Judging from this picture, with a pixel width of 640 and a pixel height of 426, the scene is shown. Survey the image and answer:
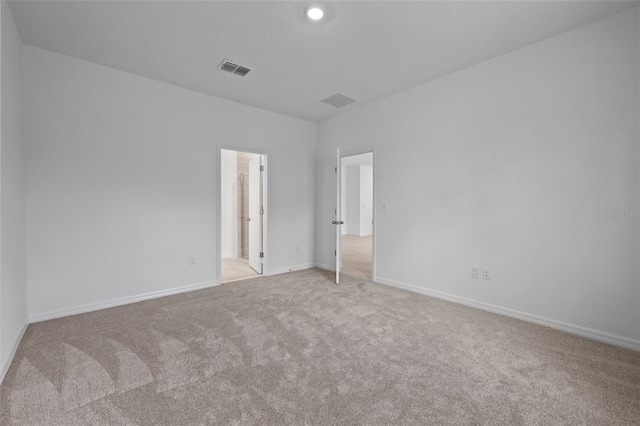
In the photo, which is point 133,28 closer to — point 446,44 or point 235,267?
point 446,44

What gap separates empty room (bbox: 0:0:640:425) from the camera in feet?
5.86

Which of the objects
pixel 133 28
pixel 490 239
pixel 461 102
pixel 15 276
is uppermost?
pixel 133 28

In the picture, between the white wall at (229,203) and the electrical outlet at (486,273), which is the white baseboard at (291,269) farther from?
the electrical outlet at (486,273)

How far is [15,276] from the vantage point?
7.57ft

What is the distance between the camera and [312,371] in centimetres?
194

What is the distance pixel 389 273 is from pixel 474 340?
5.43 ft

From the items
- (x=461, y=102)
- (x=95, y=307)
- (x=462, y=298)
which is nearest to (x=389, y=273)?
(x=462, y=298)

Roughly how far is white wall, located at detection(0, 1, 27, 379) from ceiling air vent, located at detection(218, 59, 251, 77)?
5.35ft

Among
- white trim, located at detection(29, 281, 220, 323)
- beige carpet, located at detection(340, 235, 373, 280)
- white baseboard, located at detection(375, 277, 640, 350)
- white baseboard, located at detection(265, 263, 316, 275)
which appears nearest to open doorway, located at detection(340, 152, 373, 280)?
beige carpet, located at detection(340, 235, 373, 280)

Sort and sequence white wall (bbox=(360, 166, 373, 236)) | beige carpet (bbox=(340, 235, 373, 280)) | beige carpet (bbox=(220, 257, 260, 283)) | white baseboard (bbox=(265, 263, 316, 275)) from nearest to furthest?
1. beige carpet (bbox=(220, 257, 260, 283))
2. white baseboard (bbox=(265, 263, 316, 275))
3. beige carpet (bbox=(340, 235, 373, 280))
4. white wall (bbox=(360, 166, 373, 236))

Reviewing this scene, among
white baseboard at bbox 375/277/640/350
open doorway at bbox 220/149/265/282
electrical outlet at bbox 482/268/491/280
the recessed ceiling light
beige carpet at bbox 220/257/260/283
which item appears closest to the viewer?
the recessed ceiling light

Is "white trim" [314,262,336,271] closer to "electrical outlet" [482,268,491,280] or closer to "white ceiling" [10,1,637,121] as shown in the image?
"electrical outlet" [482,268,491,280]

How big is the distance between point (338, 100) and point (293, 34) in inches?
65.1

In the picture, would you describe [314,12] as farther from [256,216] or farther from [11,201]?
[256,216]
